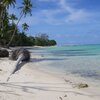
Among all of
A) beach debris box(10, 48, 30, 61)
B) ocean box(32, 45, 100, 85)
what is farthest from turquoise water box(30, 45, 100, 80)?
beach debris box(10, 48, 30, 61)

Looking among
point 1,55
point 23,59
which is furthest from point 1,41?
point 23,59

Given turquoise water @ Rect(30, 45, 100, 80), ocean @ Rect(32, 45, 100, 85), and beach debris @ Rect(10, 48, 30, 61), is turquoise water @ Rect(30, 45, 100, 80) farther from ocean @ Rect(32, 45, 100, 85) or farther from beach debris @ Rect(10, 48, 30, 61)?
beach debris @ Rect(10, 48, 30, 61)

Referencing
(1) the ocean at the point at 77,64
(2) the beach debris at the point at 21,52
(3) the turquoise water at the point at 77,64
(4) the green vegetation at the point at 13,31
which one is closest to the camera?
(1) the ocean at the point at 77,64

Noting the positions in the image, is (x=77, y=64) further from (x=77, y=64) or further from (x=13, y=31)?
(x=13, y=31)

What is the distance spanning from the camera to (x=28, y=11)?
138 ft

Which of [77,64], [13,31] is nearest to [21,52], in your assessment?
[77,64]

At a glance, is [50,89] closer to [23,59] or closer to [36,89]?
[36,89]

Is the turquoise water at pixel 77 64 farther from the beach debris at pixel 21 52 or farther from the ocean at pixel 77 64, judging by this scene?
the beach debris at pixel 21 52

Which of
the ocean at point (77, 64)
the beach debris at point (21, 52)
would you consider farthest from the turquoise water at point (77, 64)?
the beach debris at point (21, 52)

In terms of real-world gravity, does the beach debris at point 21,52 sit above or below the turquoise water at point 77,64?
above

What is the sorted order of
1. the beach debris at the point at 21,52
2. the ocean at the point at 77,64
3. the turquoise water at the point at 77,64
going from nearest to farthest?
the ocean at the point at 77,64
the turquoise water at the point at 77,64
the beach debris at the point at 21,52

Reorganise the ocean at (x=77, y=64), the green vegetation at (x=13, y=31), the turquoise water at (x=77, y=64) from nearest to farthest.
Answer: the ocean at (x=77, y=64) → the turquoise water at (x=77, y=64) → the green vegetation at (x=13, y=31)

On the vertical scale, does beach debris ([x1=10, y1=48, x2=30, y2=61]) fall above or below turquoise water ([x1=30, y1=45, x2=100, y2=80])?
above

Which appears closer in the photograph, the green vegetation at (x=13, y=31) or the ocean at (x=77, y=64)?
the ocean at (x=77, y=64)
